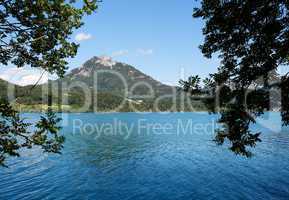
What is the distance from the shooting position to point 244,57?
1608 cm

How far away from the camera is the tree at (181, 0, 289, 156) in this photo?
14.5 metres

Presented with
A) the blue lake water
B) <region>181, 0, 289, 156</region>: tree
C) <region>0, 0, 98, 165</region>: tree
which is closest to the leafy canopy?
<region>0, 0, 98, 165</region>: tree

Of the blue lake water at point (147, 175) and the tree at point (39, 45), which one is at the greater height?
the tree at point (39, 45)

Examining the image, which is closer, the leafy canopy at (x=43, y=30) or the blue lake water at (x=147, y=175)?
the leafy canopy at (x=43, y=30)

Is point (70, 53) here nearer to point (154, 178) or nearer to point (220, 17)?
point (220, 17)

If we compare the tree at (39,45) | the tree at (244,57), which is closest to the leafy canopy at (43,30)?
the tree at (39,45)

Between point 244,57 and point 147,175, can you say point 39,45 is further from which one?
point 147,175

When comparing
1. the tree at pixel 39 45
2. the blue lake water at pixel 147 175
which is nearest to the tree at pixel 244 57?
the tree at pixel 39 45

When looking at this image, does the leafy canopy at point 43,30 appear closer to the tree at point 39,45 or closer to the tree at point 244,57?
the tree at point 39,45

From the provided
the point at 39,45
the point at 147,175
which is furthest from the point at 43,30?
the point at 147,175

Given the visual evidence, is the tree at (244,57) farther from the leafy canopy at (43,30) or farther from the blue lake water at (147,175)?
the blue lake water at (147,175)

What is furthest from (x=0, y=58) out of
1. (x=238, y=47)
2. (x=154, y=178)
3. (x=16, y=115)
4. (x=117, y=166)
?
(x=117, y=166)

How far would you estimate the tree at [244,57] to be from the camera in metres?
14.5

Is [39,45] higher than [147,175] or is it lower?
higher
